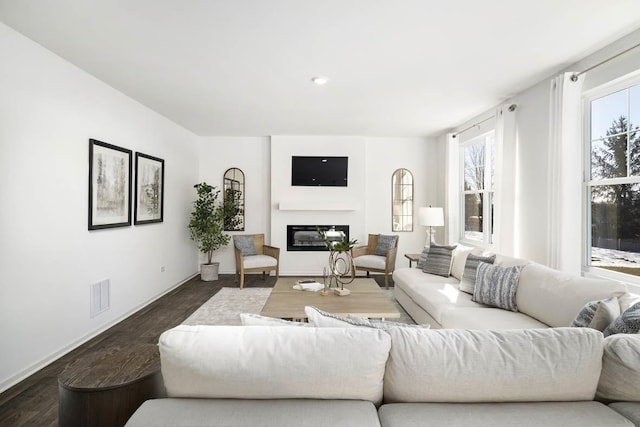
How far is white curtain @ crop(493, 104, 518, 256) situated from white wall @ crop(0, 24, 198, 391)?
453 cm

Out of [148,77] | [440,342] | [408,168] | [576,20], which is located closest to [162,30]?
[148,77]

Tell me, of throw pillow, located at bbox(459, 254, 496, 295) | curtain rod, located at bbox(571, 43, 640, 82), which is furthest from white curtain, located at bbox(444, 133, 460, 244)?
curtain rod, located at bbox(571, 43, 640, 82)

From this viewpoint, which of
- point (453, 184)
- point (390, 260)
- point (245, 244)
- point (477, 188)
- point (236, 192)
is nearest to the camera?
point (477, 188)

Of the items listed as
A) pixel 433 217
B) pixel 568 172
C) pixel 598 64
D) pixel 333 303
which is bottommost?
pixel 333 303

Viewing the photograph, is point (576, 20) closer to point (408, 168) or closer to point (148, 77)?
point (148, 77)

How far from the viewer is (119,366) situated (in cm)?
144

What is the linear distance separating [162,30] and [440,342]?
8.96 ft

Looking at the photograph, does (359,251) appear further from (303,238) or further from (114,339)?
(114,339)

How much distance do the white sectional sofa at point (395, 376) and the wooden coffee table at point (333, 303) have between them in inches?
65.7

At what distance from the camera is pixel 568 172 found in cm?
301

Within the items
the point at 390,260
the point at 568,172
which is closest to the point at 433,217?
the point at 390,260

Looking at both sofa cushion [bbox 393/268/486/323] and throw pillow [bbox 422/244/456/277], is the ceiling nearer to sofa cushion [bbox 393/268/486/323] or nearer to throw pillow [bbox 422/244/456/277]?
throw pillow [bbox 422/244/456/277]

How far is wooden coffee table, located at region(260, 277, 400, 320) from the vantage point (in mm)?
2879

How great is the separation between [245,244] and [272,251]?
1.60 ft
